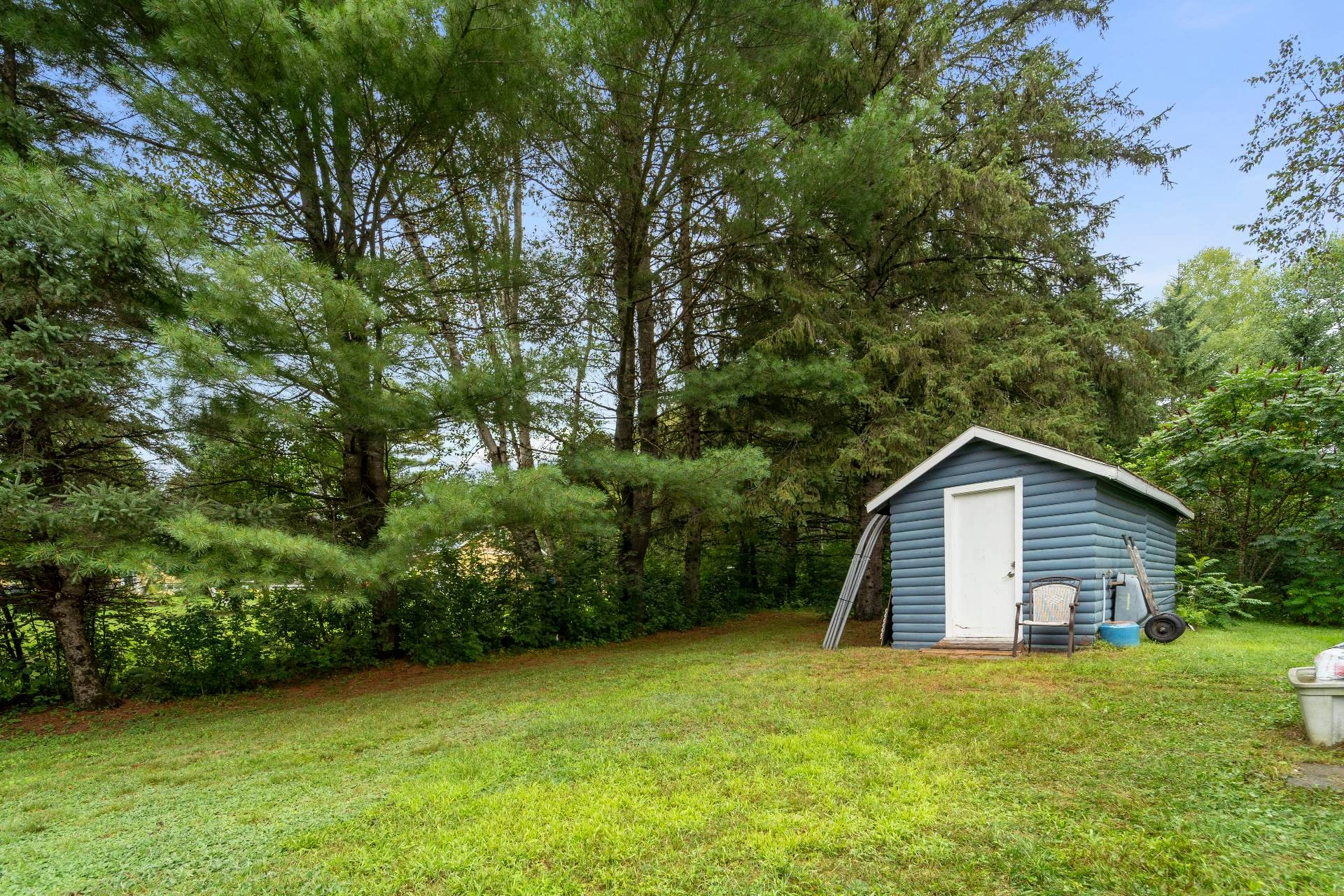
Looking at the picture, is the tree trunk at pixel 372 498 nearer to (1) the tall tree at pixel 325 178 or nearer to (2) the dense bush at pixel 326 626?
(1) the tall tree at pixel 325 178

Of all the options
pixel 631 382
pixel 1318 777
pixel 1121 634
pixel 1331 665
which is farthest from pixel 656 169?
pixel 1318 777

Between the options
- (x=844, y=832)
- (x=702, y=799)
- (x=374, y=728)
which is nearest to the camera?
(x=844, y=832)

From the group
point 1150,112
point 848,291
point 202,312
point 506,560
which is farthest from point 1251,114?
point 202,312

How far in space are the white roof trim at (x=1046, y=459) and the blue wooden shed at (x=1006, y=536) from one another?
13 millimetres

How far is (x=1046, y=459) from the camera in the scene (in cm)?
654

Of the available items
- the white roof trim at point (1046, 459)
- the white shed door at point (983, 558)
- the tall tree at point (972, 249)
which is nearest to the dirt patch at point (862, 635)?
the tall tree at point (972, 249)

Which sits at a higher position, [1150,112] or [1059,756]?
[1150,112]

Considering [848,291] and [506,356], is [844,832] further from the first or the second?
[848,291]

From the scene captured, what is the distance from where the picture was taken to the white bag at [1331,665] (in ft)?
9.86

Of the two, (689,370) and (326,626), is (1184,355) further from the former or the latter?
(326,626)

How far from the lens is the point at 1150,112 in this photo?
34.2ft

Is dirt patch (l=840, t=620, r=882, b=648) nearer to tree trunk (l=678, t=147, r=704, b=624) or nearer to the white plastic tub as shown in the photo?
tree trunk (l=678, t=147, r=704, b=624)

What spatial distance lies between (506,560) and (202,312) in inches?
213

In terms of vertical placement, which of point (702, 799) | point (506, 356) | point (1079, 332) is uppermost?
point (1079, 332)
